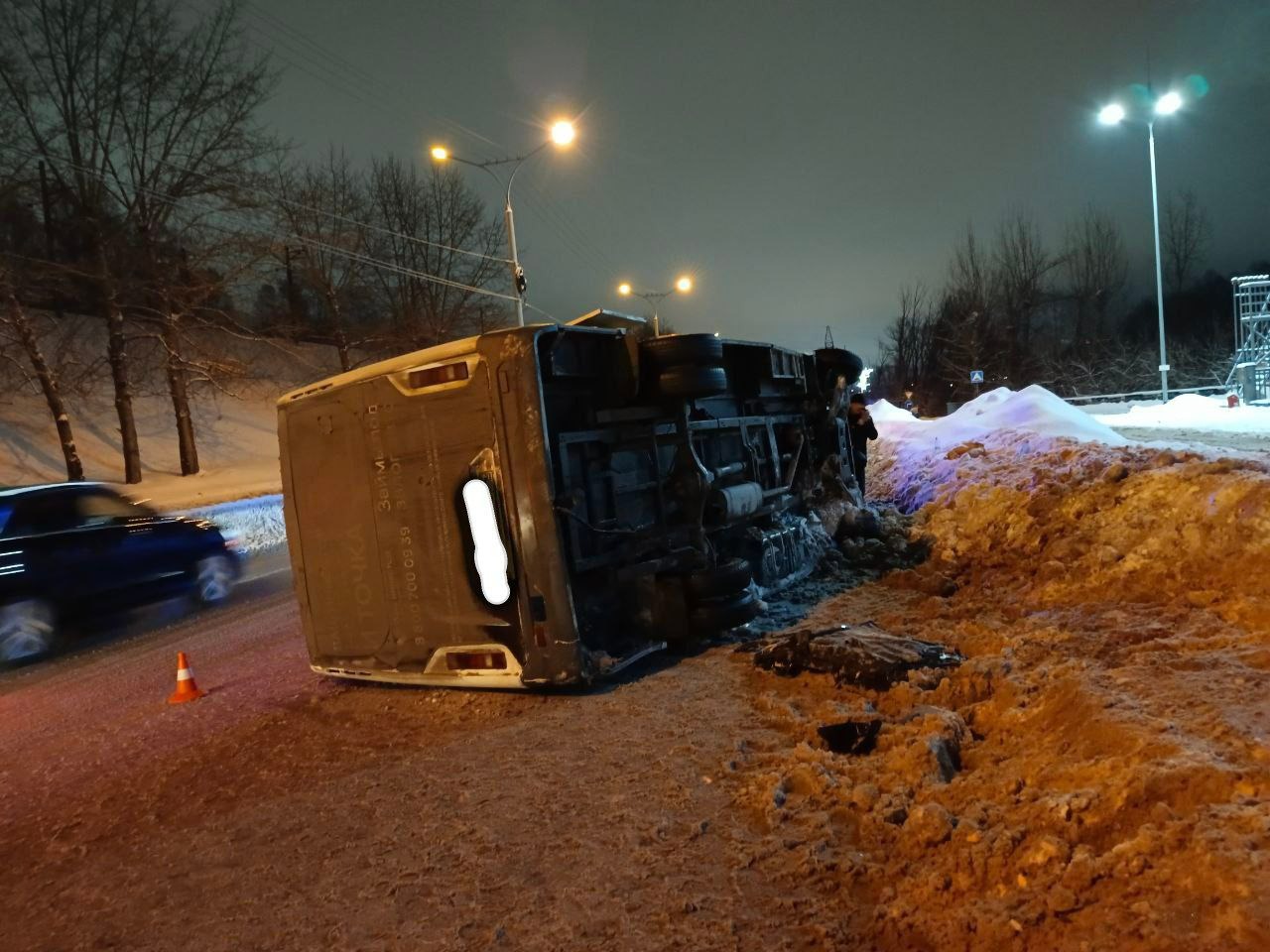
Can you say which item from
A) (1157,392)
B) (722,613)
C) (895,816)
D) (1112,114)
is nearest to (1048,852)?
(895,816)

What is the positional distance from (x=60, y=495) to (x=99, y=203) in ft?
58.6

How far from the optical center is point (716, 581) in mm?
5953

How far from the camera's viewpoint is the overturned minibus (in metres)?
5.16

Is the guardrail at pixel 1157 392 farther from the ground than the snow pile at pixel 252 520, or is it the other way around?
the guardrail at pixel 1157 392

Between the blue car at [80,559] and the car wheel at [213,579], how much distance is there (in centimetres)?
2

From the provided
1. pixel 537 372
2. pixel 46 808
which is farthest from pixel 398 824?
pixel 537 372

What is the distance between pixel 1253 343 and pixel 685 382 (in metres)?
24.8

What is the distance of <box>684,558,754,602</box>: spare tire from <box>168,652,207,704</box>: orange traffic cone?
401cm

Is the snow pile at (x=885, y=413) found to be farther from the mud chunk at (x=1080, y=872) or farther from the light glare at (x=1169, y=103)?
the mud chunk at (x=1080, y=872)

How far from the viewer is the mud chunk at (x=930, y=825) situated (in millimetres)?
3004

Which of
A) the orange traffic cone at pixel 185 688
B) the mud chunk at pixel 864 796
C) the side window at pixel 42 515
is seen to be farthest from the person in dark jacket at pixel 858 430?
the side window at pixel 42 515

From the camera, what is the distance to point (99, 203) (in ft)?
76.0

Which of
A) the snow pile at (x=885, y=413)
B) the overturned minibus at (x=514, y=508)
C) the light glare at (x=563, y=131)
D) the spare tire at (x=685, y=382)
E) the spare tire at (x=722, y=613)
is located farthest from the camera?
the light glare at (x=563, y=131)

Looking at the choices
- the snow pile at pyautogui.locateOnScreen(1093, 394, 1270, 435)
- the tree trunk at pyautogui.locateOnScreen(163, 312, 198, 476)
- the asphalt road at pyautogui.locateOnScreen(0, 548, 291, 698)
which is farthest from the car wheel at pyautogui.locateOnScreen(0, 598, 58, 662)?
the snow pile at pyautogui.locateOnScreen(1093, 394, 1270, 435)
